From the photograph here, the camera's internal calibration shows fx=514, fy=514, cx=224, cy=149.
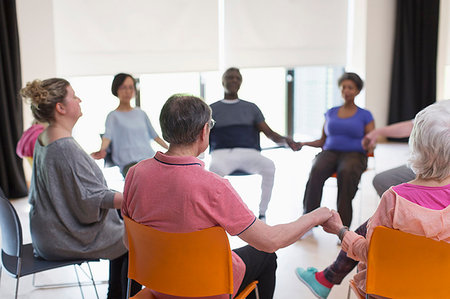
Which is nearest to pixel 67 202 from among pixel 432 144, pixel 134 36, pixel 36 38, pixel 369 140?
pixel 432 144

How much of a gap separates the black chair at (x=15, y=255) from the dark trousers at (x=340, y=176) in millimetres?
2049

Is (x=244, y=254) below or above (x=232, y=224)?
below

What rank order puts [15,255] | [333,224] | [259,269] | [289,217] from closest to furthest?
[333,224]
[259,269]
[15,255]
[289,217]

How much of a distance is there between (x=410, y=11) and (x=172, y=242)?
6.87 metres

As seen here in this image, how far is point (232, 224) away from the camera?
1.69 metres

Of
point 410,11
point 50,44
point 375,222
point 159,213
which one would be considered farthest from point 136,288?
point 410,11

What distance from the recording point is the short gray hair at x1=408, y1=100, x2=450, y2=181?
1761mm

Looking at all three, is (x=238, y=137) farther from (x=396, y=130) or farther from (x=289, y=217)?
(x=396, y=130)

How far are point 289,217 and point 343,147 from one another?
77 centimetres

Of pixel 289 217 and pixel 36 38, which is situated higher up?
pixel 36 38

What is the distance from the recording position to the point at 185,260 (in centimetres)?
166

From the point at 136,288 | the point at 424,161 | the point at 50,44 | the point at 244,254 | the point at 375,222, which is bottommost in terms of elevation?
the point at 136,288

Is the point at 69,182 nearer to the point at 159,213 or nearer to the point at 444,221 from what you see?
the point at 159,213

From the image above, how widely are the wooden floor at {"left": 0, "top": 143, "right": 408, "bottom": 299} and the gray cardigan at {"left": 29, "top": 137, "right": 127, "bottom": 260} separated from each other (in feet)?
2.26
